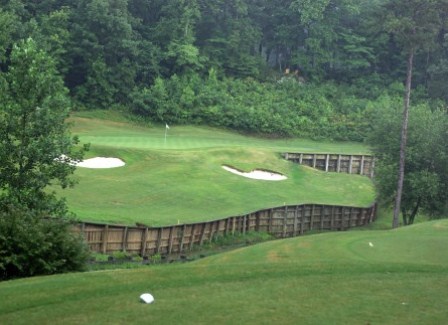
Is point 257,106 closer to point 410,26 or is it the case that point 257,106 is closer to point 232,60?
point 232,60

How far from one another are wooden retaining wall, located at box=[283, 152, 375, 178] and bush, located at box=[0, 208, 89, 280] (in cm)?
3961

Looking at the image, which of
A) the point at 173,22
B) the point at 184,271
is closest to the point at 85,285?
the point at 184,271

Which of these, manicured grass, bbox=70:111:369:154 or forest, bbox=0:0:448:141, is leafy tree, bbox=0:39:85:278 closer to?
manicured grass, bbox=70:111:369:154

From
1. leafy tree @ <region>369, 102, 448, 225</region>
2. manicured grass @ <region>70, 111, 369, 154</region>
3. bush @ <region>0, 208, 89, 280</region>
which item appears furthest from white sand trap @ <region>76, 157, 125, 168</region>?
bush @ <region>0, 208, 89, 280</region>

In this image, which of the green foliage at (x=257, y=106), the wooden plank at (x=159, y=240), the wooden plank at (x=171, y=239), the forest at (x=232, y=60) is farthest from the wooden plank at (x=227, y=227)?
the green foliage at (x=257, y=106)

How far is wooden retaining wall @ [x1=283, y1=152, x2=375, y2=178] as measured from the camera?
56906mm

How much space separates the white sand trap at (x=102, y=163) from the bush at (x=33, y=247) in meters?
26.1

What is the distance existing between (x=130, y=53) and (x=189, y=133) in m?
14.6

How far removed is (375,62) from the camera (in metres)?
94.0

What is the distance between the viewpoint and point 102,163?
4375cm

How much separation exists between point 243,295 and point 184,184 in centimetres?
2880

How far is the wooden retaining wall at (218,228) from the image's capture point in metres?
30.2

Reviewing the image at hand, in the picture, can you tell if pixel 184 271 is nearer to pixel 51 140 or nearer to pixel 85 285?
pixel 85 285

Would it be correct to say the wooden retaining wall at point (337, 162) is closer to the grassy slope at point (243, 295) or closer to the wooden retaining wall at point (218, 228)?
the wooden retaining wall at point (218, 228)
